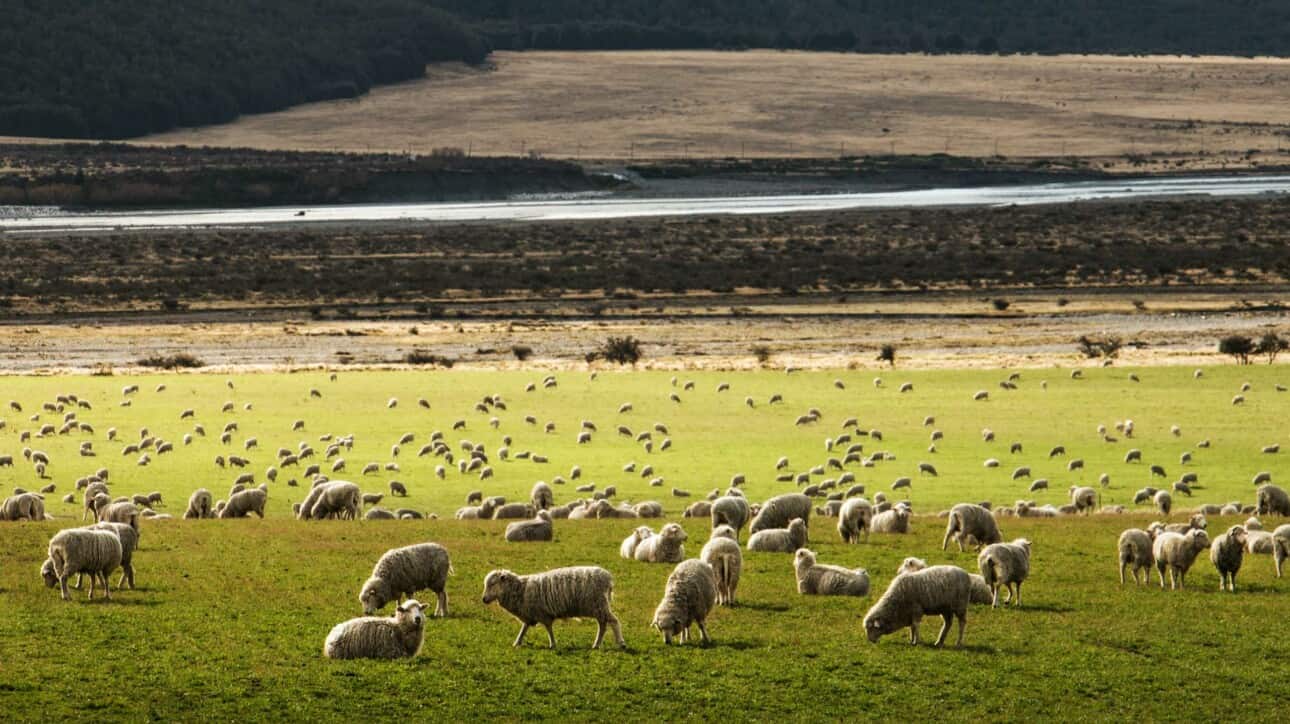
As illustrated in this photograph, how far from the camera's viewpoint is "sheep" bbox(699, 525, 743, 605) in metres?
17.5

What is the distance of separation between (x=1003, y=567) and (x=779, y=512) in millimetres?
4541

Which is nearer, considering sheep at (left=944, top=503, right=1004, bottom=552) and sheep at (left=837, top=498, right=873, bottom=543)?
sheep at (left=944, top=503, right=1004, bottom=552)

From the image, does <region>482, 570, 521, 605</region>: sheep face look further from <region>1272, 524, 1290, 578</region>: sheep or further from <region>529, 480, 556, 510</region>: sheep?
<region>529, 480, 556, 510</region>: sheep

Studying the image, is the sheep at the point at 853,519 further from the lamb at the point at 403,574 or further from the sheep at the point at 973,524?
the lamb at the point at 403,574

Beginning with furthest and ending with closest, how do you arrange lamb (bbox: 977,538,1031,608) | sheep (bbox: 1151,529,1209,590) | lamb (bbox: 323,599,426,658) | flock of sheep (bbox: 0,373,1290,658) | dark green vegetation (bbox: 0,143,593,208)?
dark green vegetation (bbox: 0,143,593,208) < sheep (bbox: 1151,529,1209,590) < lamb (bbox: 977,538,1031,608) < flock of sheep (bbox: 0,373,1290,658) < lamb (bbox: 323,599,426,658)

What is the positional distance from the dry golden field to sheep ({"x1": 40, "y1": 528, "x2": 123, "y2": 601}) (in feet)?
434

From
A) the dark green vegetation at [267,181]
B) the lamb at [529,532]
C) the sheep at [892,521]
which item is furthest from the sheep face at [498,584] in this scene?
the dark green vegetation at [267,181]

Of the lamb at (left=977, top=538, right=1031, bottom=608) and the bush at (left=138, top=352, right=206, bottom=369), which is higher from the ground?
the lamb at (left=977, top=538, right=1031, bottom=608)

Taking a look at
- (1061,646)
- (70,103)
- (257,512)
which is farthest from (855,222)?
(70,103)

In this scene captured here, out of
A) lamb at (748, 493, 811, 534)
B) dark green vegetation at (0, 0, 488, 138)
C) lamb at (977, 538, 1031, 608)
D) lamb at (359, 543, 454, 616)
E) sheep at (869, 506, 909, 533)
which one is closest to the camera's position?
lamb at (359, 543, 454, 616)

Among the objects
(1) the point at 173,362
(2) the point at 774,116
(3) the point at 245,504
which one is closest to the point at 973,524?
(3) the point at 245,504

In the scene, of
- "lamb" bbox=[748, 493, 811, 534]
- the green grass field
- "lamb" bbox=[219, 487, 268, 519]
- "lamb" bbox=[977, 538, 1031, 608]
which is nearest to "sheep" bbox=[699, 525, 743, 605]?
the green grass field

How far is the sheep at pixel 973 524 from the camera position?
20.3 meters

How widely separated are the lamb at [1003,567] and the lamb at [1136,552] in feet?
5.10
